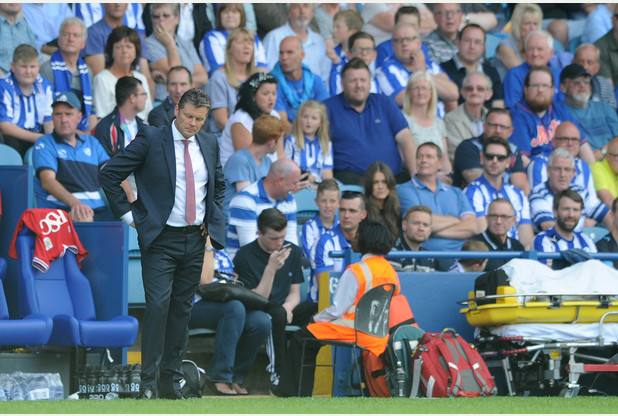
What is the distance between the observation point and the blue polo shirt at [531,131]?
12.6 m

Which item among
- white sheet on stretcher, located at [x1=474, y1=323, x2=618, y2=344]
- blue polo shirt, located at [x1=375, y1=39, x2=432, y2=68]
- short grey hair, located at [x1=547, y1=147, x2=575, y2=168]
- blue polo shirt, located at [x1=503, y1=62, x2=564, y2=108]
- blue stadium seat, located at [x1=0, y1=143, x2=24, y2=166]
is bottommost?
white sheet on stretcher, located at [x1=474, y1=323, x2=618, y2=344]

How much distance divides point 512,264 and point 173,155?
9.81 feet

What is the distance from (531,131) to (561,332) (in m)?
4.70

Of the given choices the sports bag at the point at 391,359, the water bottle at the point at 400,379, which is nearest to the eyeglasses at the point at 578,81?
the sports bag at the point at 391,359

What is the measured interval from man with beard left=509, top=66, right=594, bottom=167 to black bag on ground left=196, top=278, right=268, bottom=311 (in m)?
4.65

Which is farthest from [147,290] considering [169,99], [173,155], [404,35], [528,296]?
[404,35]

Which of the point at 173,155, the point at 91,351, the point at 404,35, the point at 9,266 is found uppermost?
the point at 404,35

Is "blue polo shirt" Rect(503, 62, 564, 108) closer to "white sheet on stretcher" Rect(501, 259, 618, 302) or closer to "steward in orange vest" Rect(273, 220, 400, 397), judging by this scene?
"white sheet on stretcher" Rect(501, 259, 618, 302)

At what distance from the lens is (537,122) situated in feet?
41.4

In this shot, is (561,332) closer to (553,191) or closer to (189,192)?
(189,192)

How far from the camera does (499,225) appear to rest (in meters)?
10.2

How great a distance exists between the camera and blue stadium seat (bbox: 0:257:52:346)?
7.91 meters

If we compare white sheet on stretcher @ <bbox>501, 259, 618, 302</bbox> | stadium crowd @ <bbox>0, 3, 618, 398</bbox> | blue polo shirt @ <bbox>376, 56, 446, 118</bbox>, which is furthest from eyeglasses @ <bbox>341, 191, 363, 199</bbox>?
blue polo shirt @ <bbox>376, 56, 446, 118</bbox>

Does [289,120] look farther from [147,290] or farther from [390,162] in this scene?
[147,290]
